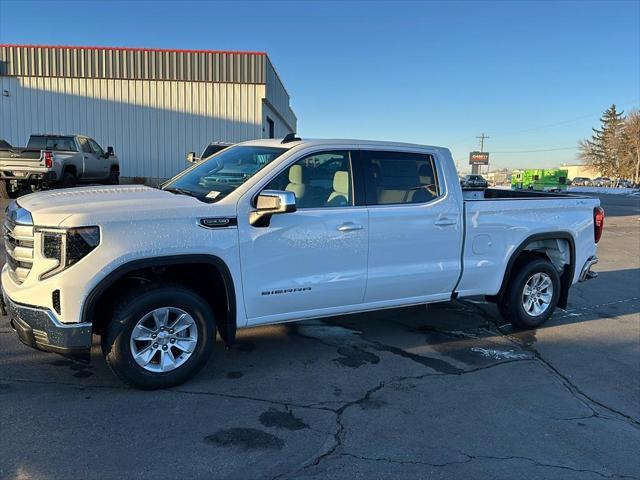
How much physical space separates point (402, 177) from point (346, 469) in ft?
9.44

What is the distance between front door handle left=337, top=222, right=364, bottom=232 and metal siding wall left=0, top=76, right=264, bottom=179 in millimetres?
20571

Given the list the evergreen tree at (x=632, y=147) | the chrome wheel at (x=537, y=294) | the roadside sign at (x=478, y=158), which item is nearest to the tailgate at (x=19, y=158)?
the chrome wheel at (x=537, y=294)

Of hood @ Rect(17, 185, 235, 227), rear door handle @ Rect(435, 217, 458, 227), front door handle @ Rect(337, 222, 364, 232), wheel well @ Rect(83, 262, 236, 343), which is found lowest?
wheel well @ Rect(83, 262, 236, 343)

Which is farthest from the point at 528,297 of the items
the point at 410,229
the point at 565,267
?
the point at 410,229

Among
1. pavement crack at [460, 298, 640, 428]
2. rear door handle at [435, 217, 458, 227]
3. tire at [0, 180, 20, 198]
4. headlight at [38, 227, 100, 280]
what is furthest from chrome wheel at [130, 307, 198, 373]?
tire at [0, 180, 20, 198]

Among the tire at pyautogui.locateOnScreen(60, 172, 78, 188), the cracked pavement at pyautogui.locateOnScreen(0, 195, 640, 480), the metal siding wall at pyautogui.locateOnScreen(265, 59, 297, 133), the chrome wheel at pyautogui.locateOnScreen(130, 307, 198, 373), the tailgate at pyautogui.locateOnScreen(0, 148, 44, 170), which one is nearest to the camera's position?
the cracked pavement at pyautogui.locateOnScreen(0, 195, 640, 480)

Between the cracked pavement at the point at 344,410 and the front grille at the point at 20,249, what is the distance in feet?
2.87

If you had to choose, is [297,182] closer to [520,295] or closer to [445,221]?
[445,221]

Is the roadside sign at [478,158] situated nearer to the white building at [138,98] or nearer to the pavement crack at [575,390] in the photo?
the white building at [138,98]

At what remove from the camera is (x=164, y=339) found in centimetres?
406

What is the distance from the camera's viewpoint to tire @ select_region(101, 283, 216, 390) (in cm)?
384

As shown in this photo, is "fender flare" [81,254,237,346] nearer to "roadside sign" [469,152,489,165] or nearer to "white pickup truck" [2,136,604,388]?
"white pickup truck" [2,136,604,388]

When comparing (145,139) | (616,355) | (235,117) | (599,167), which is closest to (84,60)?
(145,139)

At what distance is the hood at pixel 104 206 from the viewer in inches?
143
